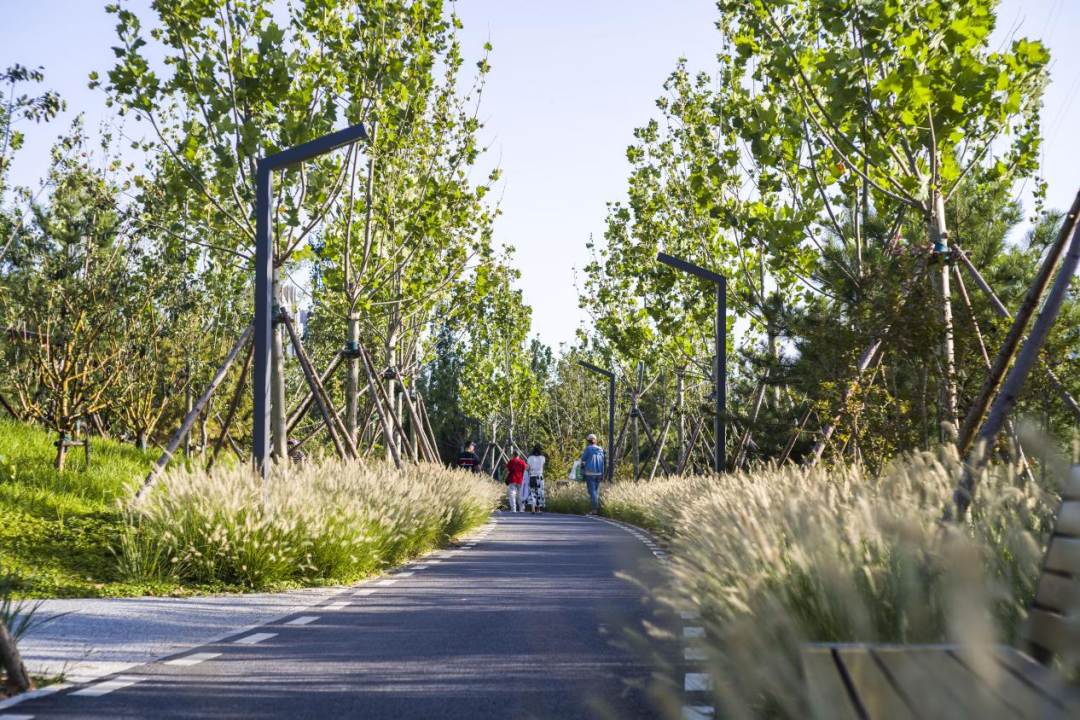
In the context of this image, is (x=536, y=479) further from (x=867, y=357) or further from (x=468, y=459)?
(x=867, y=357)

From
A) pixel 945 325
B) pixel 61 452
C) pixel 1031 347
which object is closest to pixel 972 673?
pixel 1031 347

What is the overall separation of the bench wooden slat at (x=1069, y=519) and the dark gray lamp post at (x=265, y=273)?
1071 cm

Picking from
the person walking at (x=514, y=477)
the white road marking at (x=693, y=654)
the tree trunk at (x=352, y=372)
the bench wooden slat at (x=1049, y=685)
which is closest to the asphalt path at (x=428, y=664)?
the white road marking at (x=693, y=654)

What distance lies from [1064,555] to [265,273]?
11129 millimetres

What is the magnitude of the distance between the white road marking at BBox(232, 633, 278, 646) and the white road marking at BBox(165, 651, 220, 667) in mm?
425

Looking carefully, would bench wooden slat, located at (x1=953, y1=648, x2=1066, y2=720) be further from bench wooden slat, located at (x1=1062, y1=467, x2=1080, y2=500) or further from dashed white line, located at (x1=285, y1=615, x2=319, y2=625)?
dashed white line, located at (x1=285, y1=615, x2=319, y2=625)

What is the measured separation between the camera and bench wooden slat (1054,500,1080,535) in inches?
145

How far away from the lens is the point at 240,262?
87.8ft

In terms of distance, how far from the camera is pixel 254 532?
10.9m

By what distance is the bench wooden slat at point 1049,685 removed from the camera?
216 cm

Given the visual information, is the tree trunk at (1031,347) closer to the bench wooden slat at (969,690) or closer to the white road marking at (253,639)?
the bench wooden slat at (969,690)

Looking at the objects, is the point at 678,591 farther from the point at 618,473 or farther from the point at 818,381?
the point at 618,473

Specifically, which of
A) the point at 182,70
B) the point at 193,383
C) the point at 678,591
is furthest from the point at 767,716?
the point at 193,383

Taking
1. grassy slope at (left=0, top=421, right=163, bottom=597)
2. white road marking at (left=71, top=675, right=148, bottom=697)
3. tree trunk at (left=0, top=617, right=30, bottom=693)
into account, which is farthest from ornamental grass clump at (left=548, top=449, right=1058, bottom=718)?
grassy slope at (left=0, top=421, right=163, bottom=597)
